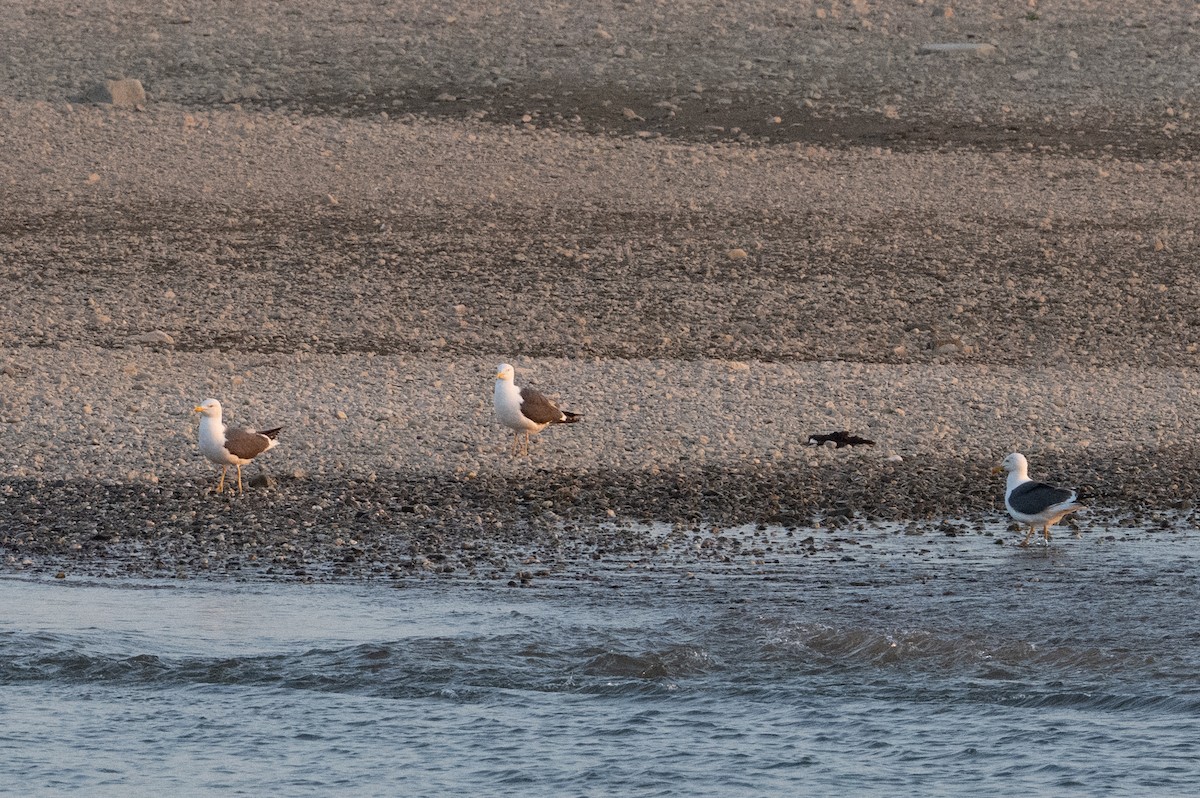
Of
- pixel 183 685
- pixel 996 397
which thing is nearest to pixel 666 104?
pixel 996 397

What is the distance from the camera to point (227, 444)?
13.4 metres

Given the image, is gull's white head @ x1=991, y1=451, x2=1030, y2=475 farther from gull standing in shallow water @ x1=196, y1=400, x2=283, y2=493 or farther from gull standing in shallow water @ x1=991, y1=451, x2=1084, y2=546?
gull standing in shallow water @ x1=196, y1=400, x2=283, y2=493

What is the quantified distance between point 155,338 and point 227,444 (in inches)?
190

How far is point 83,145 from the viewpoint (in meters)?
24.2

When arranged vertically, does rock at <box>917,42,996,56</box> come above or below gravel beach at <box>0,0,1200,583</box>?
above

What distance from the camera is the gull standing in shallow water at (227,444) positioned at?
13430mm

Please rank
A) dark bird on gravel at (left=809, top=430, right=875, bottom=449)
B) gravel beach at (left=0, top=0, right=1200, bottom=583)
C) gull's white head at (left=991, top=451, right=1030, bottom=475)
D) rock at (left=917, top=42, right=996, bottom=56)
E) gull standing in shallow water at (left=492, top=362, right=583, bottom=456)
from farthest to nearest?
rock at (left=917, top=42, right=996, bottom=56)
dark bird on gravel at (left=809, top=430, right=875, bottom=449)
gull standing in shallow water at (left=492, top=362, right=583, bottom=456)
gravel beach at (left=0, top=0, right=1200, bottom=583)
gull's white head at (left=991, top=451, right=1030, bottom=475)

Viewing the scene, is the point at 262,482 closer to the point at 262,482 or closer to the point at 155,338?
the point at 262,482

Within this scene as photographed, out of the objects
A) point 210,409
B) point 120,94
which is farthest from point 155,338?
point 120,94

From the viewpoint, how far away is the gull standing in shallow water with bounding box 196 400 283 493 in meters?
13.4

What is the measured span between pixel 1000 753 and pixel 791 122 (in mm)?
17416

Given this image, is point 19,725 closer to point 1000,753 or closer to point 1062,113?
point 1000,753

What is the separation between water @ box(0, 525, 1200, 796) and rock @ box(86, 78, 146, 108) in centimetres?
1534

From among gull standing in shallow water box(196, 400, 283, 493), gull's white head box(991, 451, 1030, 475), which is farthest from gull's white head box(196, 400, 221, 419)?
gull's white head box(991, 451, 1030, 475)
